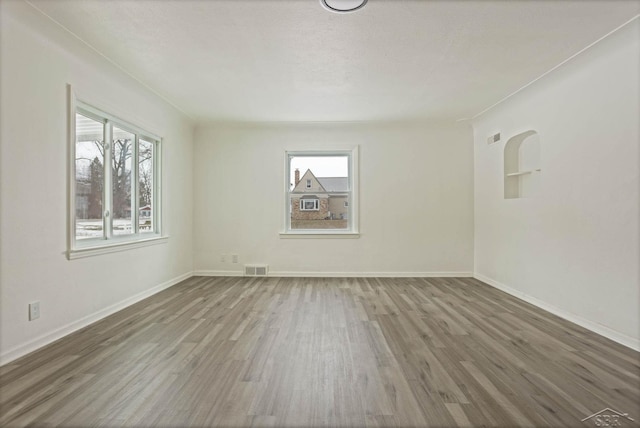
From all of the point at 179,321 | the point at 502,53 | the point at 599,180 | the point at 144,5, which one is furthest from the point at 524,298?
the point at 144,5

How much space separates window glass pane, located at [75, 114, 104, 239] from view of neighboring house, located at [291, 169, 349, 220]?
2953 mm

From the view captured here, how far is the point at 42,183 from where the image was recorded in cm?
274

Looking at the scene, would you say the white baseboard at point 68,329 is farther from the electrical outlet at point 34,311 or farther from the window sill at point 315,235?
the window sill at point 315,235

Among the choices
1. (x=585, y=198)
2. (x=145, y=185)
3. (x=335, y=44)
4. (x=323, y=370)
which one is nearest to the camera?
(x=323, y=370)

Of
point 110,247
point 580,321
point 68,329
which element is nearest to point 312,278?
point 110,247

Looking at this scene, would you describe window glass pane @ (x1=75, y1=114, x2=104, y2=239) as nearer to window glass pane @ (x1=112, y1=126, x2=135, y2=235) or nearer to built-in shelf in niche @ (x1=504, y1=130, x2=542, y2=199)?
window glass pane @ (x1=112, y1=126, x2=135, y2=235)

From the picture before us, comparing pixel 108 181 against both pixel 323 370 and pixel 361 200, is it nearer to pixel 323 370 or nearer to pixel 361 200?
pixel 323 370

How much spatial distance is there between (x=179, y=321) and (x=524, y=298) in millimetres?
4045

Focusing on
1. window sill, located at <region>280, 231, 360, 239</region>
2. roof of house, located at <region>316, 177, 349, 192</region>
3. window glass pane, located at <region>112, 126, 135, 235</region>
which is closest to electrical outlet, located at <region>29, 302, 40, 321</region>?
window glass pane, located at <region>112, 126, 135, 235</region>

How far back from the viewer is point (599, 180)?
10.1 ft

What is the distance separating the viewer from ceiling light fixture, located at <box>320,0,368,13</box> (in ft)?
7.58

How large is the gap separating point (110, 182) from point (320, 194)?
3182 mm

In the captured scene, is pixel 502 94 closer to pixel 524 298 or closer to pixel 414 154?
pixel 414 154

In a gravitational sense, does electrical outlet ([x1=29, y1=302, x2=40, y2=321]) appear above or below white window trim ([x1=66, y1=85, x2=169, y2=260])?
below
